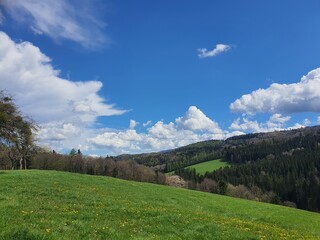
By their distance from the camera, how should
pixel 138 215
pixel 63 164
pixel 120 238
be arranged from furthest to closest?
pixel 63 164, pixel 138 215, pixel 120 238

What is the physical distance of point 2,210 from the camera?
15812mm

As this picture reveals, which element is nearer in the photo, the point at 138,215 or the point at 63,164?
the point at 138,215

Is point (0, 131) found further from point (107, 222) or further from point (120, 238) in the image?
point (120, 238)

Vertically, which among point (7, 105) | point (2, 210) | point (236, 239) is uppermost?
point (7, 105)

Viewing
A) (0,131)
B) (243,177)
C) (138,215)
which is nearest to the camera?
(138,215)

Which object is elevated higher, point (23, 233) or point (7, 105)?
point (7, 105)

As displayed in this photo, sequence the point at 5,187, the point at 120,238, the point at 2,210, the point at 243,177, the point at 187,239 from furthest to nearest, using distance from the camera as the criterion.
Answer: the point at 243,177
the point at 5,187
the point at 2,210
the point at 187,239
the point at 120,238

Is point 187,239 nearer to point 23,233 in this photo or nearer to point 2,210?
point 23,233

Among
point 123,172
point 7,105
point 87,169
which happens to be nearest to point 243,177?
point 123,172

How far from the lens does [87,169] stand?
142375 mm

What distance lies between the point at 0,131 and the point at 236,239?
31914mm

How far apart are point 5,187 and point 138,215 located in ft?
45.8

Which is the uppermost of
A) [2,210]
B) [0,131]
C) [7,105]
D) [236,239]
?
[7,105]

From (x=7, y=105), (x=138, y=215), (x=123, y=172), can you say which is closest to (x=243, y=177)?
(x=123, y=172)
